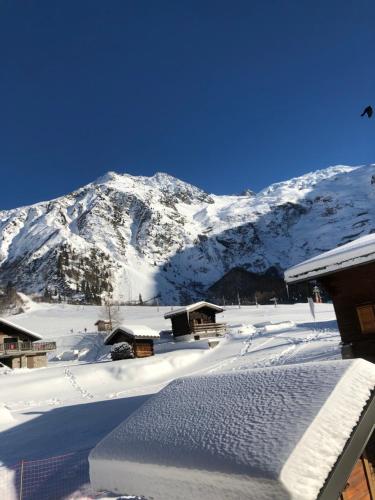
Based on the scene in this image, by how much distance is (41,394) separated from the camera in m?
25.0

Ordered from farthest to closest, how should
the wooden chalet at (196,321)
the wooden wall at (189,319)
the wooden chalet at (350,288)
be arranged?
the wooden wall at (189,319) → the wooden chalet at (196,321) → the wooden chalet at (350,288)

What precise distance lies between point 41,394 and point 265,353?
14549 millimetres

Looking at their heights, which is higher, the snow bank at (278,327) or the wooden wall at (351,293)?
the wooden wall at (351,293)

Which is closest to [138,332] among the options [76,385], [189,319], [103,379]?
[103,379]

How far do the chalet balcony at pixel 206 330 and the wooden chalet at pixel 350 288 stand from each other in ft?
103

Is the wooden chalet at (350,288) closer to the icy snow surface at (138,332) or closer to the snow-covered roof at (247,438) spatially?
the snow-covered roof at (247,438)

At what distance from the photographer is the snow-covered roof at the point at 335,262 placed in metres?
11.1

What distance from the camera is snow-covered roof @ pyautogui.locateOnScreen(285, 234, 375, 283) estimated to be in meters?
11.1

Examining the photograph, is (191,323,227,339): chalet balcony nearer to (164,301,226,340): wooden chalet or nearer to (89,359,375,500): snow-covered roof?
(164,301,226,340): wooden chalet

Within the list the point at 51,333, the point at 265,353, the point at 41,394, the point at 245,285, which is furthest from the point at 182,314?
the point at 245,285

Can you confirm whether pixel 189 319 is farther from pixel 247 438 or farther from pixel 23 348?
pixel 247 438

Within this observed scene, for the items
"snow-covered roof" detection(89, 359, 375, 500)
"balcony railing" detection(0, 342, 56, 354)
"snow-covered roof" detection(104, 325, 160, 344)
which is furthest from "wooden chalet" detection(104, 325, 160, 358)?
"snow-covered roof" detection(89, 359, 375, 500)

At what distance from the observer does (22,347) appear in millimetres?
39938

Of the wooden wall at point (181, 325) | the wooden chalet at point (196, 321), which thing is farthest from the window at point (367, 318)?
the wooden wall at point (181, 325)
